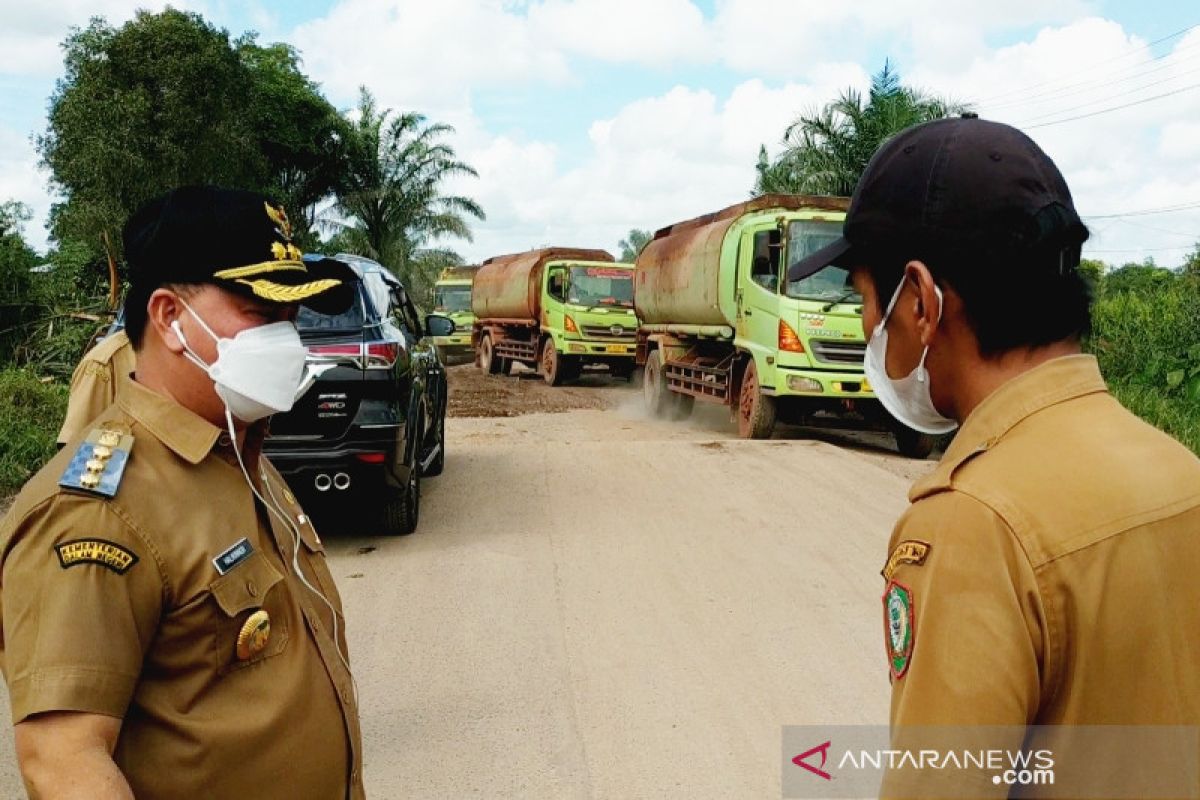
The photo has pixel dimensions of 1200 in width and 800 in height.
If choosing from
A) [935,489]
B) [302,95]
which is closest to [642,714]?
[935,489]

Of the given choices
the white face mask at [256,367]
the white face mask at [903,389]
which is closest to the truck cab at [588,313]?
the white face mask at [256,367]

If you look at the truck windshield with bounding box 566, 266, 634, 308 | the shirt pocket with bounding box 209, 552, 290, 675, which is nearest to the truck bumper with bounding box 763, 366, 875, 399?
the truck windshield with bounding box 566, 266, 634, 308

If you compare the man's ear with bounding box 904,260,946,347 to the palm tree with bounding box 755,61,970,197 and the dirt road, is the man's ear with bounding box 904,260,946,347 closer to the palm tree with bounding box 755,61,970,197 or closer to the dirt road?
the dirt road

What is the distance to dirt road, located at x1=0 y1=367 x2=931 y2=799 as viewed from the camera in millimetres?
4094

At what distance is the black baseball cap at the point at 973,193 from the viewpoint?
1372 millimetres

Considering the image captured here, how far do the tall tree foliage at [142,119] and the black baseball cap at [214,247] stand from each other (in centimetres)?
2011

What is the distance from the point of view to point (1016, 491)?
50.0 inches

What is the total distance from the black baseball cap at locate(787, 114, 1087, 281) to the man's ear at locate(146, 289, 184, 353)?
132 centimetres

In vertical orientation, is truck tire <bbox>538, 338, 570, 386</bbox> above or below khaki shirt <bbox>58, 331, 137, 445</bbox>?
below

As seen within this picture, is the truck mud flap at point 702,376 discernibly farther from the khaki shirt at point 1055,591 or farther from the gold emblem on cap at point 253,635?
the khaki shirt at point 1055,591

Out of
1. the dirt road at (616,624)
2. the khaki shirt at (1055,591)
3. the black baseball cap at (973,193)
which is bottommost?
the dirt road at (616,624)

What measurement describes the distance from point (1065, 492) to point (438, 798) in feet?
10.2

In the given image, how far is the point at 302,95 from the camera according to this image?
34.7m

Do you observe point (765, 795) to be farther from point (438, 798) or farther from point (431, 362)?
point (431, 362)
